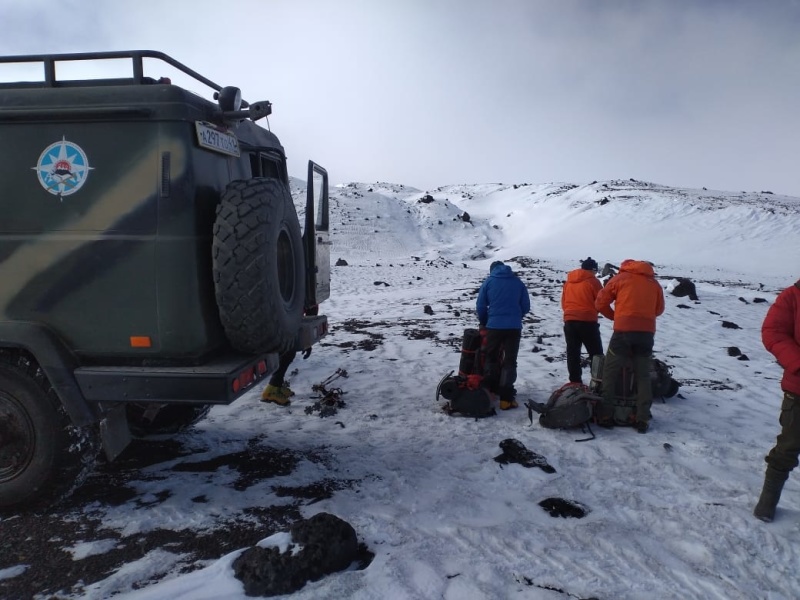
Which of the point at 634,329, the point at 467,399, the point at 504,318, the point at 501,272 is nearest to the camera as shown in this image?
the point at 634,329

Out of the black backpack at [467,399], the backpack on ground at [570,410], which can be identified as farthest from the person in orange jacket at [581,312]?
the black backpack at [467,399]

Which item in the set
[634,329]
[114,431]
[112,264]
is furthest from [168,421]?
[634,329]

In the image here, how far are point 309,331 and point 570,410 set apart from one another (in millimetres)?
2872

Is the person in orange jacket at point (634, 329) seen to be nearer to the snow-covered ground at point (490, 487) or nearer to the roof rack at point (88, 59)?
the snow-covered ground at point (490, 487)

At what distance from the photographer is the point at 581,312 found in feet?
23.5

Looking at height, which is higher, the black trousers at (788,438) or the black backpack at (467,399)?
the black trousers at (788,438)

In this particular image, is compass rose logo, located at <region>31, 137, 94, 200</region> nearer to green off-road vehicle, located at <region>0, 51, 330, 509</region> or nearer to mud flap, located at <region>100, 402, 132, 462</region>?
green off-road vehicle, located at <region>0, 51, 330, 509</region>

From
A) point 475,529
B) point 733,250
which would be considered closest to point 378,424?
point 475,529

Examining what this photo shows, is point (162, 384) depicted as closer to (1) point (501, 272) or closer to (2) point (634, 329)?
(1) point (501, 272)

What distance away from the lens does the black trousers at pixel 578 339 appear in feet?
23.7

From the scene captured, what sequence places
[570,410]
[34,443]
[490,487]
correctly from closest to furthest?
[34,443]
[490,487]
[570,410]

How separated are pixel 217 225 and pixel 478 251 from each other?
125ft

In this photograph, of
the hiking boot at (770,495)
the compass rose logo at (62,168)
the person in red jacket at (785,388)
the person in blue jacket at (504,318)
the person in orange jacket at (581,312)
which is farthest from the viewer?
the person in orange jacket at (581,312)

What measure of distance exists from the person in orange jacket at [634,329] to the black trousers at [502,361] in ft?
3.54
